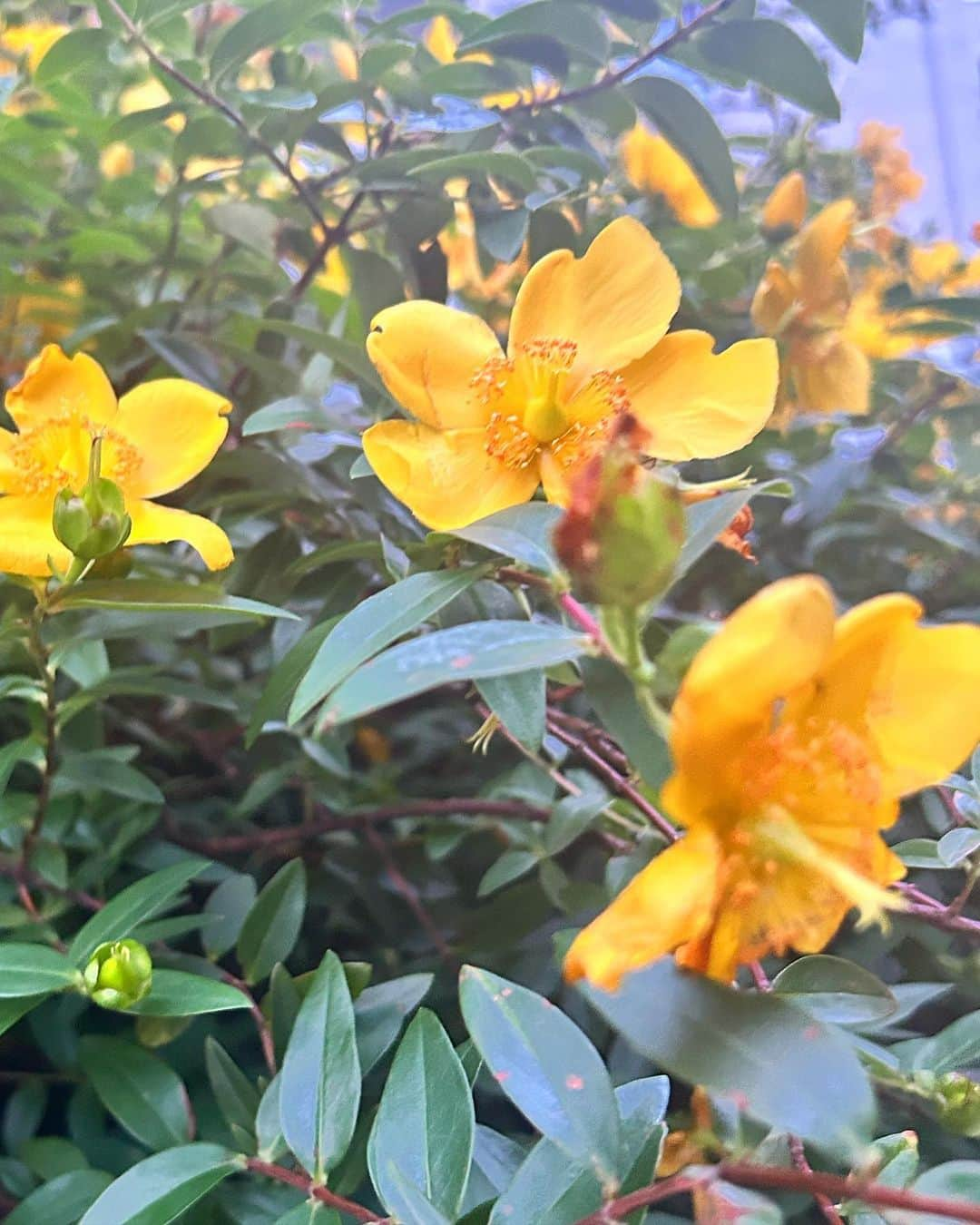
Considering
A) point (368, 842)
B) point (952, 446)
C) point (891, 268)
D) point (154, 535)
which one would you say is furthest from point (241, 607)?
point (891, 268)

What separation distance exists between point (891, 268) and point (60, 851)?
98 cm

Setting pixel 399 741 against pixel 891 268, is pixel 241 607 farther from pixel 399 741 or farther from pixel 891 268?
pixel 891 268

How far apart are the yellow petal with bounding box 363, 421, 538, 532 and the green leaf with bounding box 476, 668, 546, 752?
0.21 ft

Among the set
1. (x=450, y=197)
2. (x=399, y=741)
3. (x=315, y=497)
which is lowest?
(x=399, y=741)

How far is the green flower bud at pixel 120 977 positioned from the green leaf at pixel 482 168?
1.34ft

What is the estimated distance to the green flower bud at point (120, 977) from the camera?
0.40 meters

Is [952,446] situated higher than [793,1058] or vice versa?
[793,1058]

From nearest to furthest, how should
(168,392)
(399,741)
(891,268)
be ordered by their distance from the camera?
(168,392)
(399,741)
(891,268)

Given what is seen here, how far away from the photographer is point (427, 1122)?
363mm

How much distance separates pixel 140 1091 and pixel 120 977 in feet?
0.40

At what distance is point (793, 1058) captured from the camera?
266mm

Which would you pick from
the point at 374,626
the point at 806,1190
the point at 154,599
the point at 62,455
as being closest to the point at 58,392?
the point at 62,455

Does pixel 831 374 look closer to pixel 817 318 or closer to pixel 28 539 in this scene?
pixel 817 318

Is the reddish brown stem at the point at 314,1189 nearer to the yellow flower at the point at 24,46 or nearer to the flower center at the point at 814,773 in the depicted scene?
the flower center at the point at 814,773
